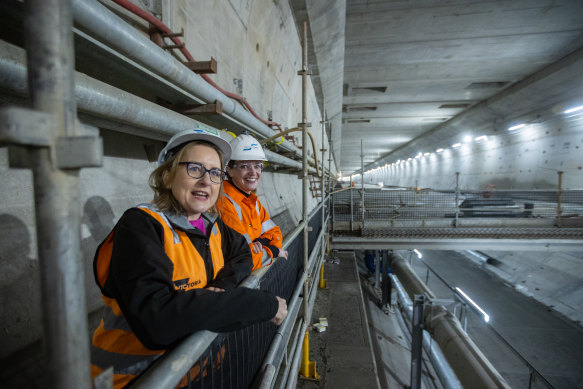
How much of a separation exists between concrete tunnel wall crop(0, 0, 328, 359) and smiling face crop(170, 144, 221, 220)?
21.2 inches

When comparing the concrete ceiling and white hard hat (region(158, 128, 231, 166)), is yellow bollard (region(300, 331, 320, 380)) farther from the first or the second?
the concrete ceiling

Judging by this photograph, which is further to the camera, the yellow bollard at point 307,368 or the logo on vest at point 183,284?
the yellow bollard at point 307,368

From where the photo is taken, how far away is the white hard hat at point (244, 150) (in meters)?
2.49

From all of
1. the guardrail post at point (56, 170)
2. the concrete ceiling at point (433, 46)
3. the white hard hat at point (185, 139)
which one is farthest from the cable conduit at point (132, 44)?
the concrete ceiling at point (433, 46)

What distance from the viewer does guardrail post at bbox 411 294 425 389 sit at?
5.07 m

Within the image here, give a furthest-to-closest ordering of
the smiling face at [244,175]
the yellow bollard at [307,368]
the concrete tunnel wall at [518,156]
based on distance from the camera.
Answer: the concrete tunnel wall at [518,156]
the yellow bollard at [307,368]
the smiling face at [244,175]

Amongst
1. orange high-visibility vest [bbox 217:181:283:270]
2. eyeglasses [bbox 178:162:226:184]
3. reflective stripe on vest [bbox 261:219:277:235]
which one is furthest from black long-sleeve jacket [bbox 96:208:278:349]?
reflective stripe on vest [bbox 261:219:277:235]

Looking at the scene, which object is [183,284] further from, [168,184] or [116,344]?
[168,184]

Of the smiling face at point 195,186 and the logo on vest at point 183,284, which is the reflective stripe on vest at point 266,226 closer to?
the smiling face at point 195,186

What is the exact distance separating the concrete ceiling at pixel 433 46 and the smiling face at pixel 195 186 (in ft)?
17.3

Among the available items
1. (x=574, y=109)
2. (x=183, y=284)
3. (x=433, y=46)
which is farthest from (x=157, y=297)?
(x=574, y=109)

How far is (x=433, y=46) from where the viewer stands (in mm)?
8945

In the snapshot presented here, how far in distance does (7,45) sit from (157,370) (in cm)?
113

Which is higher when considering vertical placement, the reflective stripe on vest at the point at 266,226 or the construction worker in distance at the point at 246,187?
the construction worker in distance at the point at 246,187
